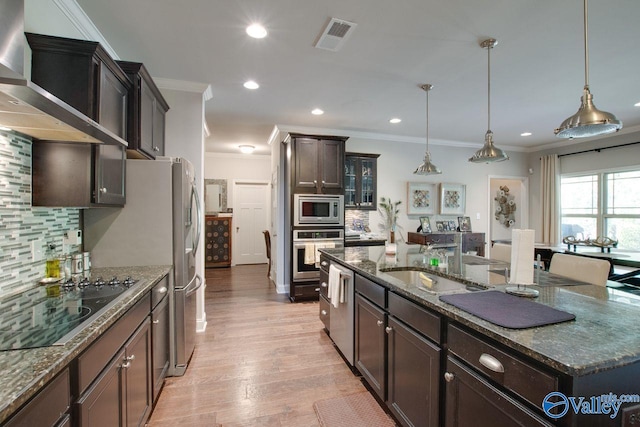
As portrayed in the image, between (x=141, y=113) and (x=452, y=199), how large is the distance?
5.51 m

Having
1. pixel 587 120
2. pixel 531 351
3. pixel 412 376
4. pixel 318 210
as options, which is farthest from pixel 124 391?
pixel 318 210

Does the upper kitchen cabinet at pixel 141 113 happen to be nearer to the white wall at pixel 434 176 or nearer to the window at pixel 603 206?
the white wall at pixel 434 176

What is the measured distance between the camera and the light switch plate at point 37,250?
5.96 ft

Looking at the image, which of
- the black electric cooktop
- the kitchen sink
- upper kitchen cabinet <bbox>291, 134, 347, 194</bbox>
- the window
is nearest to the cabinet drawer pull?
the kitchen sink

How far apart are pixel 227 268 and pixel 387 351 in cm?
577

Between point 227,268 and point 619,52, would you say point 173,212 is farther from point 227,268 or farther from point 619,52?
point 227,268

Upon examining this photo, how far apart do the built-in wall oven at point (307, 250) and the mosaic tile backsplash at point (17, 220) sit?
291 centimetres

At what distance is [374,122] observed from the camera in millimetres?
4832

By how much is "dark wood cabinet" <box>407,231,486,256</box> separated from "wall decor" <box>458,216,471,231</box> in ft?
0.82

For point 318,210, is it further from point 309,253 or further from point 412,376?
point 412,376

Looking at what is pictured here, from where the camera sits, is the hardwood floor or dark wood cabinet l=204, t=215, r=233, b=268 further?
dark wood cabinet l=204, t=215, r=233, b=268

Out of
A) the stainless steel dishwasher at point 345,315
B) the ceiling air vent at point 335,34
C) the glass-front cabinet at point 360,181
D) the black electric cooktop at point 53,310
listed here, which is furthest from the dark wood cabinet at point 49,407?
the glass-front cabinet at point 360,181

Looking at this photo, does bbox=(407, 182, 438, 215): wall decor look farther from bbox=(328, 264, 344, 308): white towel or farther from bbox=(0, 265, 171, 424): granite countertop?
bbox=(0, 265, 171, 424): granite countertop

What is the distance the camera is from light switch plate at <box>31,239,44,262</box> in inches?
71.5
